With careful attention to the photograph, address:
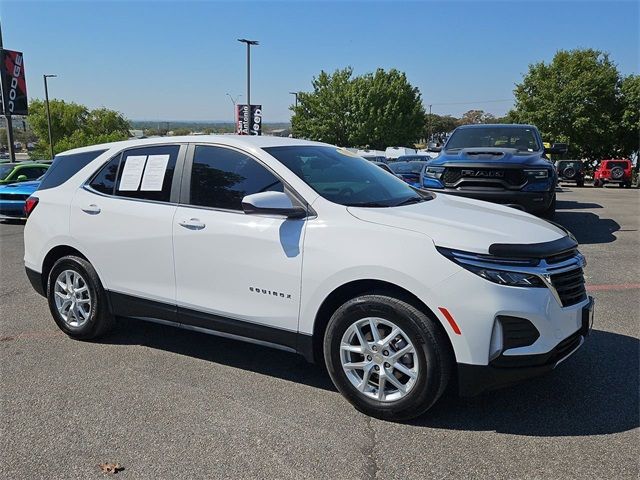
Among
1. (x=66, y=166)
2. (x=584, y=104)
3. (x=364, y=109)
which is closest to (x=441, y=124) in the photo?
(x=364, y=109)

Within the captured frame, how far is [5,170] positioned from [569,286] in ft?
46.0

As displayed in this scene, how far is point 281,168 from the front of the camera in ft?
11.8

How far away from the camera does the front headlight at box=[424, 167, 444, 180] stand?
8.51m

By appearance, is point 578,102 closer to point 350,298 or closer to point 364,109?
point 364,109

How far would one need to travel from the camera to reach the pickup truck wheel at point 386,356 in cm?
298

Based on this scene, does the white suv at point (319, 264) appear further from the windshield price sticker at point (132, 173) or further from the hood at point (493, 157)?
the hood at point (493, 157)

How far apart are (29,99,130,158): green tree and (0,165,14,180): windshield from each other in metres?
46.1

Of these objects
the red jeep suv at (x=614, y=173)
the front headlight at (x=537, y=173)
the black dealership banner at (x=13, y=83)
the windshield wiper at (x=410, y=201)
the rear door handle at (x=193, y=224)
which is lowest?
the red jeep suv at (x=614, y=173)

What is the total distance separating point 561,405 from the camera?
10.9ft

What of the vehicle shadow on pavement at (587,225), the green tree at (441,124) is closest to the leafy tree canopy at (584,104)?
the vehicle shadow on pavement at (587,225)

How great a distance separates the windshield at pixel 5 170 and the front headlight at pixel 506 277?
43.6ft

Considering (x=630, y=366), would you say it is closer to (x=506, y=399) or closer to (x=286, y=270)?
(x=506, y=399)

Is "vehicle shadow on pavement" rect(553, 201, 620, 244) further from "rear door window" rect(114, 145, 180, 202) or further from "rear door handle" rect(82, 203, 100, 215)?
"rear door handle" rect(82, 203, 100, 215)

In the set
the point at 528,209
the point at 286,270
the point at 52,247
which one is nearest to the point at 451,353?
the point at 286,270
